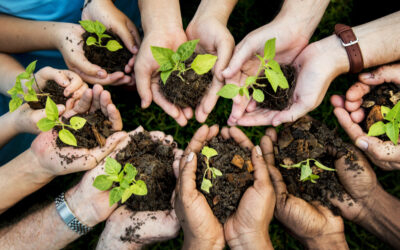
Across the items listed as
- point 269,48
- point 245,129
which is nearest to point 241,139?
point 245,129

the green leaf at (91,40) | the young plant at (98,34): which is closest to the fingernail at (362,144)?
the young plant at (98,34)

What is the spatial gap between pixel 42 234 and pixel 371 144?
3.11 meters

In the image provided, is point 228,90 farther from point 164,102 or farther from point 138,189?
point 138,189

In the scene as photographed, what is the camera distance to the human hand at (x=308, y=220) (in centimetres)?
225

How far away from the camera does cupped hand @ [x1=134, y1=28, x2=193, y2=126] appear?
92.9 inches

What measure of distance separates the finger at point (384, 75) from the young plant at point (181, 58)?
148 centimetres

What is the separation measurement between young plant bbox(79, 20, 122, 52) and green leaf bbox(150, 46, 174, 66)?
0.61m

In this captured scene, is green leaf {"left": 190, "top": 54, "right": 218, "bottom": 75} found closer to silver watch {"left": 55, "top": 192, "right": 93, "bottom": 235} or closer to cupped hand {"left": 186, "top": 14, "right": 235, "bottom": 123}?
cupped hand {"left": 186, "top": 14, "right": 235, "bottom": 123}

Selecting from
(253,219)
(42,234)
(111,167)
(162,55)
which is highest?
(162,55)

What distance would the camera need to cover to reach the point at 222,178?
2234 millimetres

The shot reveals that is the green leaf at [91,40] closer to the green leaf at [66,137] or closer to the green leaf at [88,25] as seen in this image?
the green leaf at [88,25]

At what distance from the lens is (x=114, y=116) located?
245cm

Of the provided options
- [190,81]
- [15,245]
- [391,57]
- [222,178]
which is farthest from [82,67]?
[391,57]

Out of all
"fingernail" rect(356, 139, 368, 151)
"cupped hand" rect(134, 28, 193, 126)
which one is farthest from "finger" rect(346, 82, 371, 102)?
"cupped hand" rect(134, 28, 193, 126)
